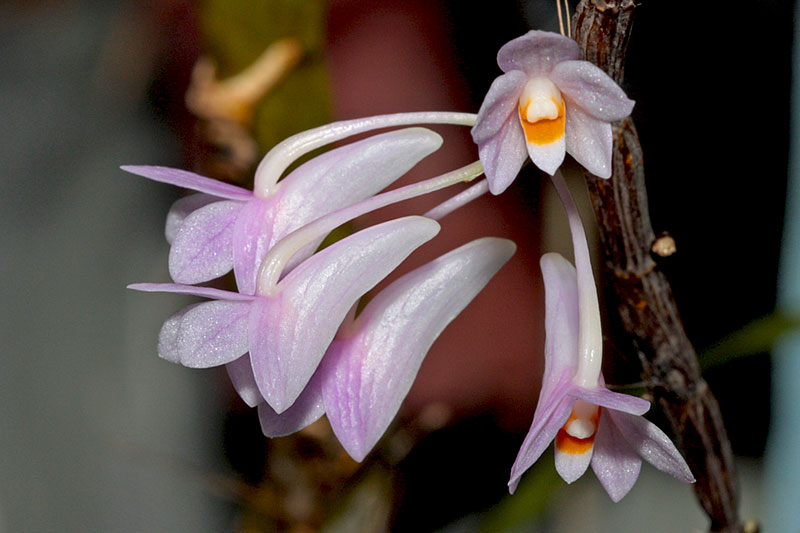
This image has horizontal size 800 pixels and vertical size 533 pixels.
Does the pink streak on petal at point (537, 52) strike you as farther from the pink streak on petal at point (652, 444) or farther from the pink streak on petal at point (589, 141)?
the pink streak on petal at point (652, 444)

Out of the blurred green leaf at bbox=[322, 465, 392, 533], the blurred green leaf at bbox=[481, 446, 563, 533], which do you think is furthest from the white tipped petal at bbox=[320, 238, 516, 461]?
the blurred green leaf at bbox=[322, 465, 392, 533]

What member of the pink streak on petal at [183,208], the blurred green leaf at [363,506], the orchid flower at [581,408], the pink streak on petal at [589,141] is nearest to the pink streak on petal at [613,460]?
the orchid flower at [581,408]

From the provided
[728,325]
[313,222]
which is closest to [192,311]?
[313,222]

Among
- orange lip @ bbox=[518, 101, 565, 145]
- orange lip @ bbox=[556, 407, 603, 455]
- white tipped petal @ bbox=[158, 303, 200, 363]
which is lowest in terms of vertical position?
orange lip @ bbox=[556, 407, 603, 455]

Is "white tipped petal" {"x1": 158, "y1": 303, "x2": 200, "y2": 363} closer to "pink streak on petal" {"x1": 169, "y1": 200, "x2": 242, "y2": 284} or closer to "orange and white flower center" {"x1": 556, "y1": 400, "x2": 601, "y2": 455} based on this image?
"pink streak on petal" {"x1": 169, "y1": 200, "x2": 242, "y2": 284}

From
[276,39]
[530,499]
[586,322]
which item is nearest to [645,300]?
[586,322]

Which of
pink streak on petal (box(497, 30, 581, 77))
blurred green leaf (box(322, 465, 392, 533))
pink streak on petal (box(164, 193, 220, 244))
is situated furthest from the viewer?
blurred green leaf (box(322, 465, 392, 533))

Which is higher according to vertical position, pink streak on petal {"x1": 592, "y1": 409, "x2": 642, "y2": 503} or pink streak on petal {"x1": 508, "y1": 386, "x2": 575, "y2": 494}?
pink streak on petal {"x1": 508, "y1": 386, "x2": 575, "y2": 494}
